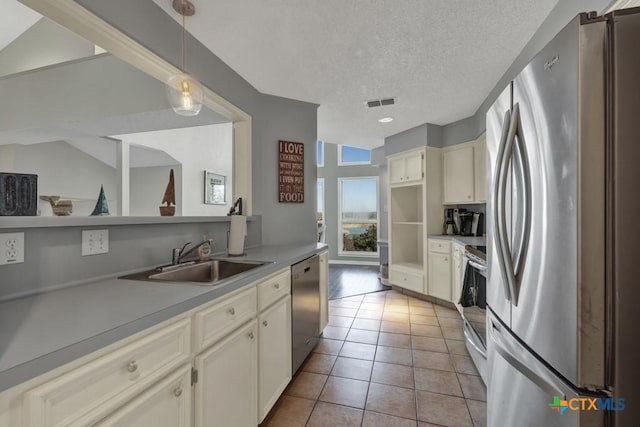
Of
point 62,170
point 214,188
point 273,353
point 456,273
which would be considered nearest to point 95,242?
point 273,353

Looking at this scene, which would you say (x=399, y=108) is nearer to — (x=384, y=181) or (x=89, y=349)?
(x=384, y=181)

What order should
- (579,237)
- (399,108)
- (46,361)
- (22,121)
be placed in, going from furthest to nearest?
(399,108)
(22,121)
(579,237)
(46,361)

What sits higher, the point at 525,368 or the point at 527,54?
the point at 527,54

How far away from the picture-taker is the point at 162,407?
0.93 metres

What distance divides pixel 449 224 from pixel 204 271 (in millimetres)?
3417

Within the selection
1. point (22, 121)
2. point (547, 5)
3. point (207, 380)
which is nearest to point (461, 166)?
point (547, 5)

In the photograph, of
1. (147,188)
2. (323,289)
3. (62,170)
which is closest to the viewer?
(323,289)

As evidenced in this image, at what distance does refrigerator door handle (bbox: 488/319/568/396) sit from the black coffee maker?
2.90 meters

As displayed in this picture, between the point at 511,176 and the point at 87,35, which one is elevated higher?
the point at 87,35

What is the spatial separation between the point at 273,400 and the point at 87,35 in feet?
7.19

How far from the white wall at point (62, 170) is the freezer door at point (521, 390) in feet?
17.5

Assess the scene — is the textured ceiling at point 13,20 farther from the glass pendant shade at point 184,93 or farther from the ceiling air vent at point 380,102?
the ceiling air vent at point 380,102

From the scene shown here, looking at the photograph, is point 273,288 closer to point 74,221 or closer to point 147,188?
point 74,221

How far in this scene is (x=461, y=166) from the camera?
3.85 metres
